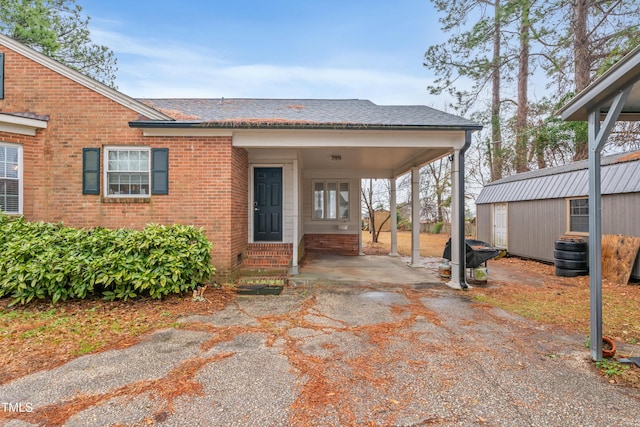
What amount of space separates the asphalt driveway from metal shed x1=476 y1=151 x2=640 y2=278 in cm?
539

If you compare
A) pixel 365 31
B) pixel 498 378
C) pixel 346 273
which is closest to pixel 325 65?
pixel 365 31

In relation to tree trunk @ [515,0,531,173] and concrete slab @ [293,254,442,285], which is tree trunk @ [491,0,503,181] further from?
concrete slab @ [293,254,442,285]

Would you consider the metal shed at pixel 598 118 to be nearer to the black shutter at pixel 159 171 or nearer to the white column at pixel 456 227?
the white column at pixel 456 227

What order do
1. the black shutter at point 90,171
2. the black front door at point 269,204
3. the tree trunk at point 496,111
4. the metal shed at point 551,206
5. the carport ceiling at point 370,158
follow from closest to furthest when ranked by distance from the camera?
the black shutter at point 90,171 → the metal shed at point 551,206 → the carport ceiling at point 370,158 → the black front door at point 269,204 → the tree trunk at point 496,111

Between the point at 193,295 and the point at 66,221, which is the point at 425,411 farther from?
the point at 66,221

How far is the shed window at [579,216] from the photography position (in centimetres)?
854

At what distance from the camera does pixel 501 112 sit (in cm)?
1669

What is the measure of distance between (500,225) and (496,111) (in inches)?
307

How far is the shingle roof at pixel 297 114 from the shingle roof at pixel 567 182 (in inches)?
162

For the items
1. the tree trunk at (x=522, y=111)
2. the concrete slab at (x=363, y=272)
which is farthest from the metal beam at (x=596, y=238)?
the tree trunk at (x=522, y=111)

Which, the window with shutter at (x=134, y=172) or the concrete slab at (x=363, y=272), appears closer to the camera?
the window with shutter at (x=134, y=172)

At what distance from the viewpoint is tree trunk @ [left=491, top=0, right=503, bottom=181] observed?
14.9m

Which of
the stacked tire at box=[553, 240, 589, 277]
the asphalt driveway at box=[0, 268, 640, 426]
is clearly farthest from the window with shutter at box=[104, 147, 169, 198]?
the stacked tire at box=[553, 240, 589, 277]

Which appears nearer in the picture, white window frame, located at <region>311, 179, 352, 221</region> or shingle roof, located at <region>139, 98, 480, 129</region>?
shingle roof, located at <region>139, 98, 480, 129</region>
